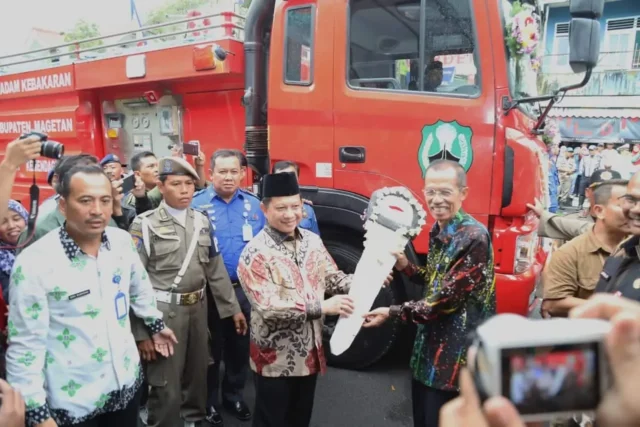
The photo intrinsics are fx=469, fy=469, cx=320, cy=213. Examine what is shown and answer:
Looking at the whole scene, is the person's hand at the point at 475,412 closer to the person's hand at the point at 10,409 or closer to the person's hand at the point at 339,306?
the person's hand at the point at 10,409

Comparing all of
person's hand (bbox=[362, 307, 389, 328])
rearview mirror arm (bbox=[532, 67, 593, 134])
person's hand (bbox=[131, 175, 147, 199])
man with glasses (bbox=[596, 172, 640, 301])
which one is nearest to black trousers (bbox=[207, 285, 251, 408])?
person's hand (bbox=[131, 175, 147, 199])

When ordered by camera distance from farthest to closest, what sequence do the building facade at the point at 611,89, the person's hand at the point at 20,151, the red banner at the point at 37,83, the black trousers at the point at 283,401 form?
1. the building facade at the point at 611,89
2. the red banner at the point at 37,83
3. the black trousers at the point at 283,401
4. the person's hand at the point at 20,151

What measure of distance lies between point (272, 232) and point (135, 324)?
30.4 inches

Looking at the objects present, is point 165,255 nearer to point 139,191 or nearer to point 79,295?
point 79,295

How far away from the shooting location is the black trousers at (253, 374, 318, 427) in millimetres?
2096

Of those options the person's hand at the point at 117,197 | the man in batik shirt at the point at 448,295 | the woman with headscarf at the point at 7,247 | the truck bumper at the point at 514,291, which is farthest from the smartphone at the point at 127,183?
the truck bumper at the point at 514,291

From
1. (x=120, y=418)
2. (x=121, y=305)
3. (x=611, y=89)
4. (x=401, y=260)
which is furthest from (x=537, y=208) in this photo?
(x=611, y=89)

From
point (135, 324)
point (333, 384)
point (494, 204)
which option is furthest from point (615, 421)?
point (333, 384)

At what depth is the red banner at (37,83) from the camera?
184 inches

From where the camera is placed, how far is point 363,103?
3.12m

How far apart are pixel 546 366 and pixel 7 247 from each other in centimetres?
224

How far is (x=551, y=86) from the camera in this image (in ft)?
10.3

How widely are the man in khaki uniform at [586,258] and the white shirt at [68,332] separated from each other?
1923 mm

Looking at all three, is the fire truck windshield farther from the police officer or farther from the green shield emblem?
the police officer
